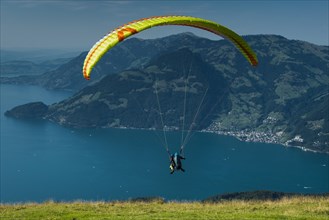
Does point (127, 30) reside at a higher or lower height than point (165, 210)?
higher

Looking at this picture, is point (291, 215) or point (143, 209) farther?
point (143, 209)

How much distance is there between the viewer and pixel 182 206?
2406cm

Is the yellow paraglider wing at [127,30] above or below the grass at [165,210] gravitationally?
above

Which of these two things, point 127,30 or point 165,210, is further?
point 165,210

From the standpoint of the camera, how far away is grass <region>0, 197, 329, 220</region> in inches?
781

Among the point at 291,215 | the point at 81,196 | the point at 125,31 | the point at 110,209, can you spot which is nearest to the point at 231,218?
the point at 291,215

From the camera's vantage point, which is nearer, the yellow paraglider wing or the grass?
the grass

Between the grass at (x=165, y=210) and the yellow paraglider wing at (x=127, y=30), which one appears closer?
the grass at (x=165, y=210)

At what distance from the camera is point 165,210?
2205cm

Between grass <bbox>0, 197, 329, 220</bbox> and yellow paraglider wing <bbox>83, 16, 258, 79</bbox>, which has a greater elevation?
yellow paraglider wing <bbox>83, 16, 258, 79</bbox>

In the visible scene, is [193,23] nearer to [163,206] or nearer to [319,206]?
[163,206]

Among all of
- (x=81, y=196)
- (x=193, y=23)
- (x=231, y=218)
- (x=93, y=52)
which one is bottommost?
(x=81, y=196)

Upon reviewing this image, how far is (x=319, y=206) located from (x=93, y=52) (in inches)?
584

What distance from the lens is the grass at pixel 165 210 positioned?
781 inches
